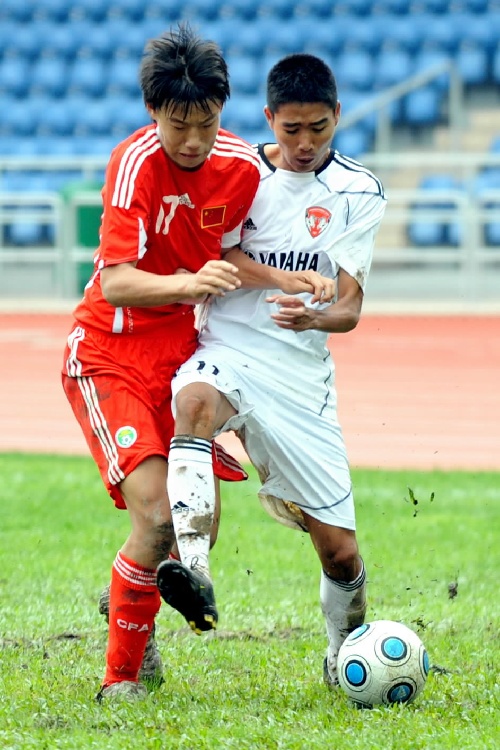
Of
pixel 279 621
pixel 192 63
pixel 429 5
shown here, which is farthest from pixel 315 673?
pixel 429 5

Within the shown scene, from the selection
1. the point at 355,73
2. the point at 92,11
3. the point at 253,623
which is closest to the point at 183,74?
the point at 253,623

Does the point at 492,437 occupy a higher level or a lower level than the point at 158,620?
lower

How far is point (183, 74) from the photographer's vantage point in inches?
164

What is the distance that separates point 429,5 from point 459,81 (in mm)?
2668

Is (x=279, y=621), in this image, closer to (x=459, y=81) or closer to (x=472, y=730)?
(x=472, y=730)

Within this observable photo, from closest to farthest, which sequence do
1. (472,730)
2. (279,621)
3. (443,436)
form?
(472,730) → (279,621) → (443,436)

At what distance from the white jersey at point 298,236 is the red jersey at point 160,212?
10 centimetres

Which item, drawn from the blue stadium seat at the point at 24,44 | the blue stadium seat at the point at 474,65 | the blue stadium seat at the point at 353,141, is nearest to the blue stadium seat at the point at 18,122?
the blue stadium seat at the point at 24,44

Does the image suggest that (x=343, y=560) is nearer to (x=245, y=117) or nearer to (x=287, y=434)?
(x=287, y=434)

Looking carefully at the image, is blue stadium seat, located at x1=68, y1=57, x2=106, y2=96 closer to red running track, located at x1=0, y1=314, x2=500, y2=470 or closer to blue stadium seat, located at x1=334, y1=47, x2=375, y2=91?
blue stadium seat, located at x1=334, y1=47, x2=375, y2=91

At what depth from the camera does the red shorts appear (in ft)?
14.1

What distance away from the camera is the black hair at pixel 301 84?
4.47 meters

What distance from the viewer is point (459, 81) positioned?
20.8 m

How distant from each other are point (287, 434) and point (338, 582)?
2.00ft
